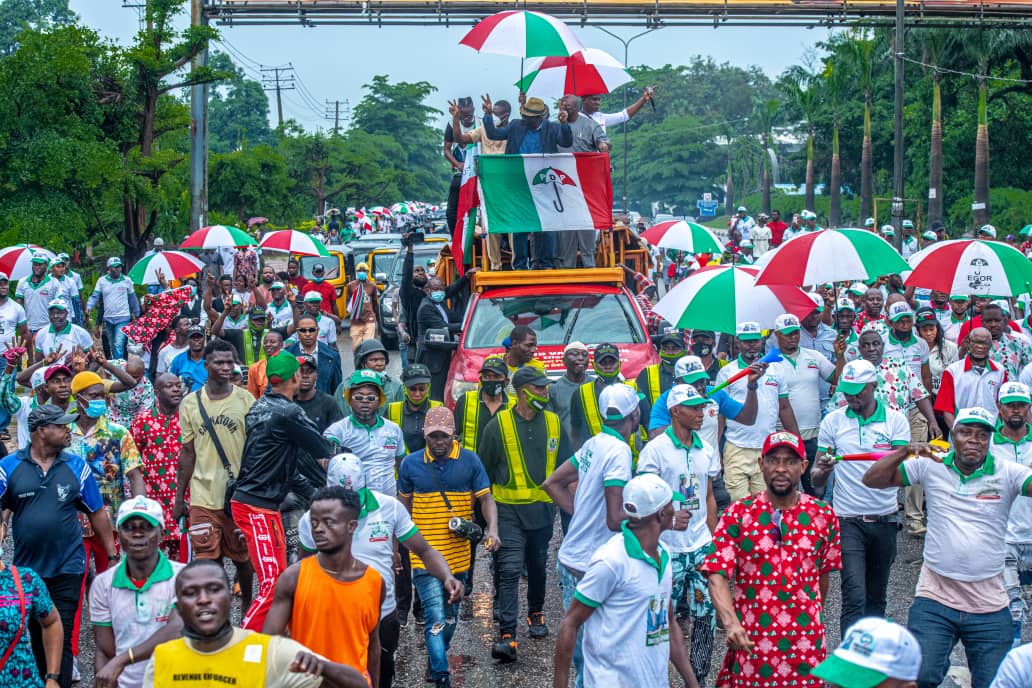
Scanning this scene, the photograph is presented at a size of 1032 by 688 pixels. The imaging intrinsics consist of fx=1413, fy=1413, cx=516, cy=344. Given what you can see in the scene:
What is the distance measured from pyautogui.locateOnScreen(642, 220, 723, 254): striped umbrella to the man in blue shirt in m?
11.8

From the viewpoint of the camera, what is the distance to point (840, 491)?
319 inches

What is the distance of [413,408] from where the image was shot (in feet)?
30.6

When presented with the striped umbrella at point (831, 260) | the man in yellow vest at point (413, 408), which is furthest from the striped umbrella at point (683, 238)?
the man in yellow vest at point (413, 408)

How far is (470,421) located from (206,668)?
4.69 metres

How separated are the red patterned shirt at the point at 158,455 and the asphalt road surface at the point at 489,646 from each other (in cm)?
92

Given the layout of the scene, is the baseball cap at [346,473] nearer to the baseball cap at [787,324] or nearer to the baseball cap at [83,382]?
the baseball cap at [83,382]

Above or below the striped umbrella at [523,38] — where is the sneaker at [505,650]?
below

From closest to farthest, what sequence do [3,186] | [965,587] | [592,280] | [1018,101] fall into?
[965,587]
[592,280]
[3,186]
[1018,101]

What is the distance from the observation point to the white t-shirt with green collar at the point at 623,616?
562 cm

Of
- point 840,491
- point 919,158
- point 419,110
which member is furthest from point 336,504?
point 419,110

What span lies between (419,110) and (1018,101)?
72.4 m

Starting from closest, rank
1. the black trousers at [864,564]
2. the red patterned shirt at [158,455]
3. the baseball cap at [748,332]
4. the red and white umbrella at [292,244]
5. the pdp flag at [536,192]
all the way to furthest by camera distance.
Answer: the black trousers at [864,564]
the red patterned shirt at [158,455]
the baseball cap at [748,332]
the pdp flag at [536,192]
the red and white umbrella at [292,244]

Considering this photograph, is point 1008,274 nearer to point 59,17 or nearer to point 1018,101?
point 1018,101

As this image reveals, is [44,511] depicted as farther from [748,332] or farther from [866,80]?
[866,80]
